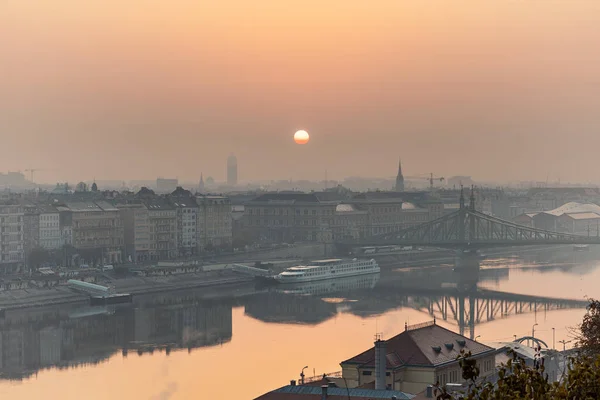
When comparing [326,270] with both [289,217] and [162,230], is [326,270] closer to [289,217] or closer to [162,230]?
[162,230]

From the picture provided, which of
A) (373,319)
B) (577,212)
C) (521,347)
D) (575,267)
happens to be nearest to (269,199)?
(575,267)

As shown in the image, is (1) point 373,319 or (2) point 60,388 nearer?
(2) point 60,388

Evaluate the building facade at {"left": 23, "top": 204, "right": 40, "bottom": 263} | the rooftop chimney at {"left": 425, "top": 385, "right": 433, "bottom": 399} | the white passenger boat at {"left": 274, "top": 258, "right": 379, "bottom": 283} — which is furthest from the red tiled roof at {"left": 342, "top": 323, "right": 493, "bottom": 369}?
the building facade at {"left": 23, "top": 204, "right": 40, "bottom": 263}

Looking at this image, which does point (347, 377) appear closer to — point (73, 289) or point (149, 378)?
point (149, 378)

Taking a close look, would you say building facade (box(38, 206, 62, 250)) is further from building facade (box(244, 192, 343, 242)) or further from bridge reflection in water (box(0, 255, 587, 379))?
building facade (box(244, 192, 343, 242))

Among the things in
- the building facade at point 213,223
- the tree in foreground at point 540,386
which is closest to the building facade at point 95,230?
the building facade at point 213,223

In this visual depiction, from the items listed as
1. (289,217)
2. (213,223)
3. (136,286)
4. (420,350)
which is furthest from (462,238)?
(420,350)

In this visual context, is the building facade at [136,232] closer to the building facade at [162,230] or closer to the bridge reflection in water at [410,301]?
the building facade at [162,230]
